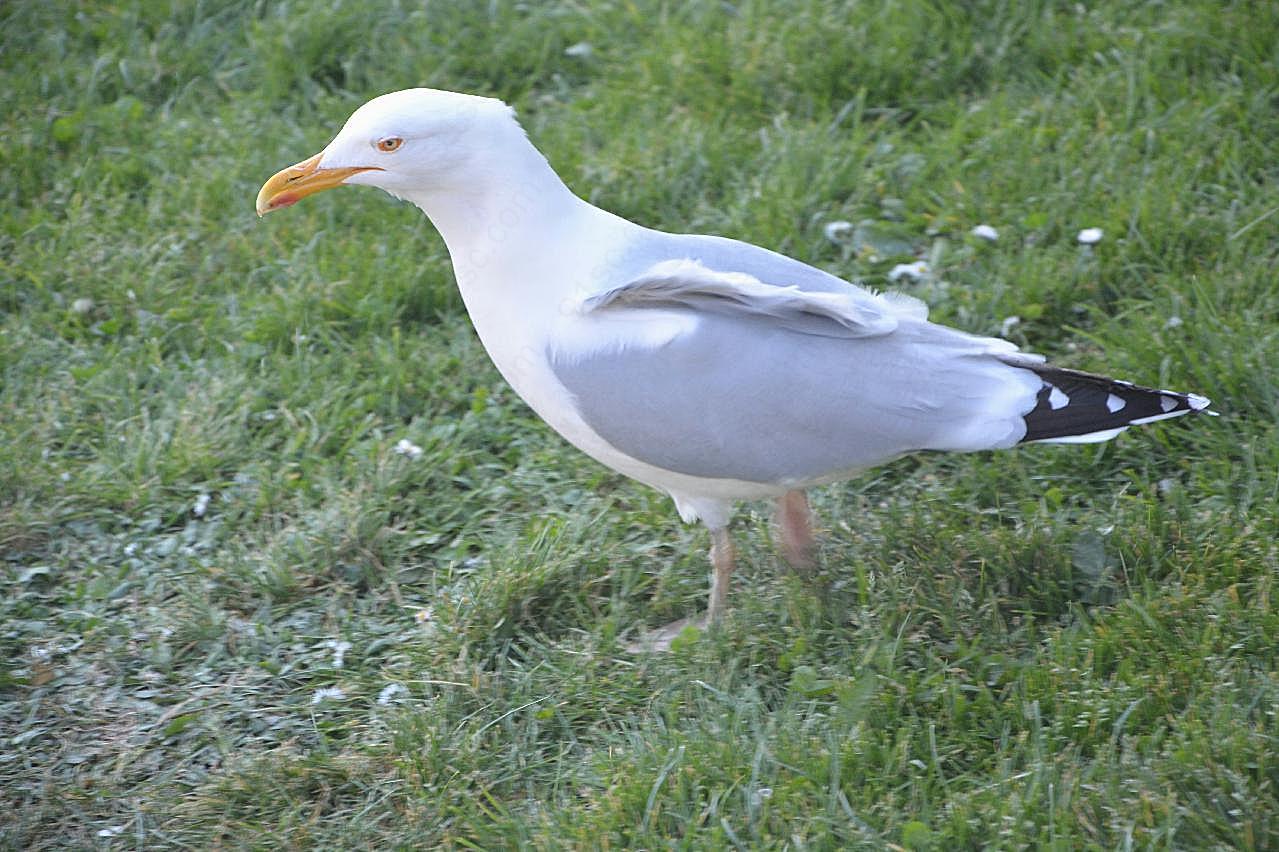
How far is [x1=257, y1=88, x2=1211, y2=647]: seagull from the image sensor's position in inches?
129

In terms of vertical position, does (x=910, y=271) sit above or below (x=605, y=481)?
above

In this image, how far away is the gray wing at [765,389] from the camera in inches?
129

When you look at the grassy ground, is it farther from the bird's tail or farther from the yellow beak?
the yellow beak

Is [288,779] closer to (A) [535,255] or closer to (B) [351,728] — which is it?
(B) [351,728]

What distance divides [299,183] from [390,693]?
1.37m

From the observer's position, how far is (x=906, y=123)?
5574 mm

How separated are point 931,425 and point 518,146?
125cm

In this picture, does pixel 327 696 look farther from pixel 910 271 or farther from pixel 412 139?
pixel 910 271

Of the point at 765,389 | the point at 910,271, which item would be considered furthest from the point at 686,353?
the point at 910,271

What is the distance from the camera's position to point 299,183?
11.3ft

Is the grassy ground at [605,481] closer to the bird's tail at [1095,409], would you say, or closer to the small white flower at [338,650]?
the small white flower at [338,650]

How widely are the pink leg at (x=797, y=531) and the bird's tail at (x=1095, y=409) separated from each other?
70cm

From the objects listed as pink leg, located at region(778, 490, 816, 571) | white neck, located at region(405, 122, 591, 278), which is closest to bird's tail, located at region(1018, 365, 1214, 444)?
pink leg, located at region(778, 490, 816, 571)

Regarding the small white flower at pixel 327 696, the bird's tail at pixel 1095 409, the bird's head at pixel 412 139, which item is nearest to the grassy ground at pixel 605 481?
the small white flower at pixel 327 696
